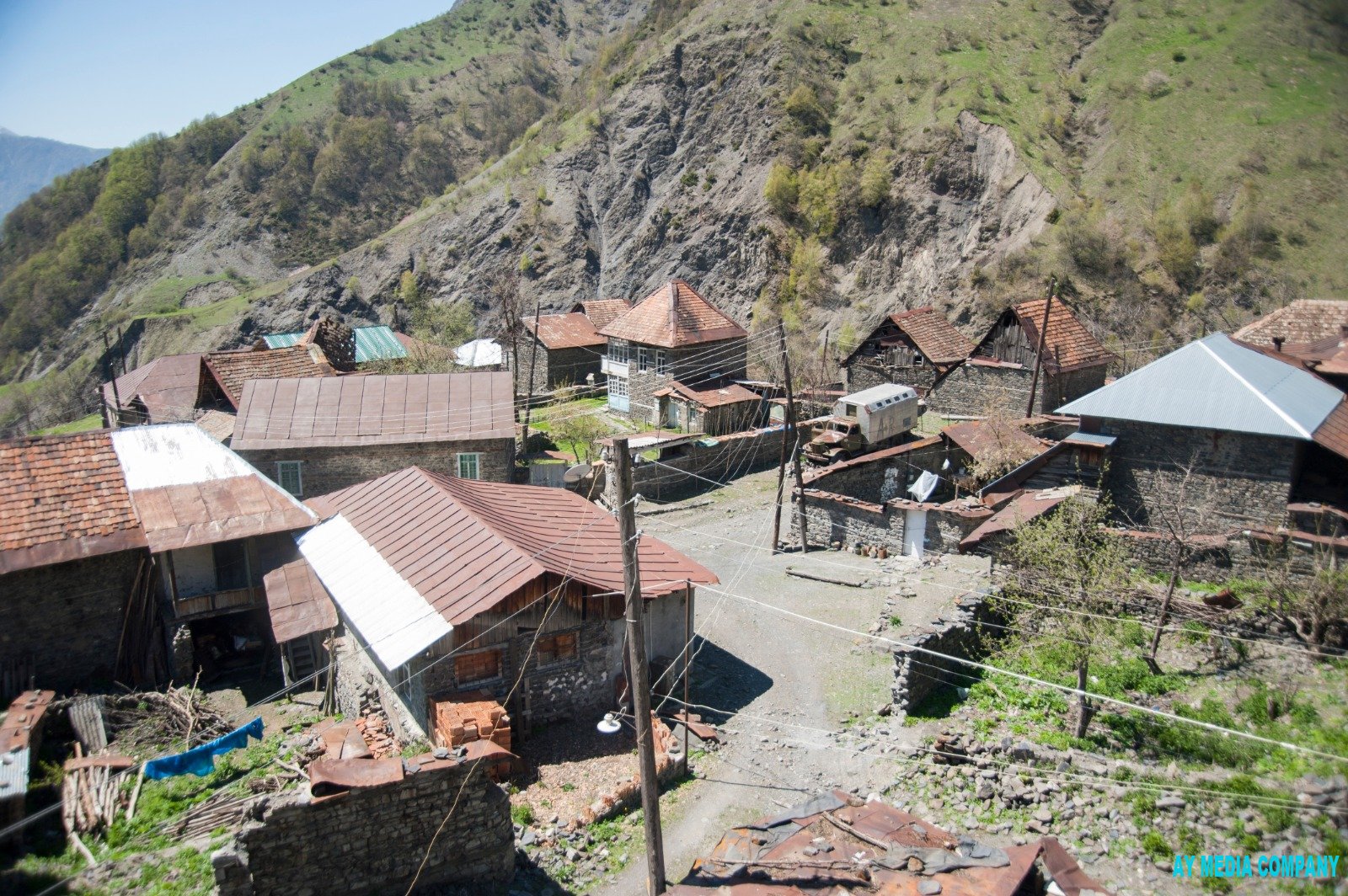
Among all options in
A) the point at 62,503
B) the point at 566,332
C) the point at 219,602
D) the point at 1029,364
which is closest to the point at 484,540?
the point at 219,602

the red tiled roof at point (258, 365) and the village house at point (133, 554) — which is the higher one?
the red tiled roof at point (258, 365)

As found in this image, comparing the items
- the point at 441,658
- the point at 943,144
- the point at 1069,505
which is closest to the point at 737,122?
the point at 943,144

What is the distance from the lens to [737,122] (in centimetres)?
6456

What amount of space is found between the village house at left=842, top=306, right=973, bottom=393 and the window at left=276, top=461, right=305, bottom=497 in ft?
75.2

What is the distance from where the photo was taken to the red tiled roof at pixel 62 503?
57.1ft

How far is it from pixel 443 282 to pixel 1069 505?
2322 inches

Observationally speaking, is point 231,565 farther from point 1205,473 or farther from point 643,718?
point 1205,473

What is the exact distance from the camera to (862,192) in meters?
53.5

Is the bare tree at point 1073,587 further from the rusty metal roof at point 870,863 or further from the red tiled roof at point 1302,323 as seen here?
the red tiled roof at point 1302,323

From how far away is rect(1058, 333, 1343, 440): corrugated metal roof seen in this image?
21.2 metres

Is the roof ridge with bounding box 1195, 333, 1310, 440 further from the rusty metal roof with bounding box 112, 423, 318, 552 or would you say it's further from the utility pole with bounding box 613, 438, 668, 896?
the rusty metal roof with bounding box 112, 423, 318, 552

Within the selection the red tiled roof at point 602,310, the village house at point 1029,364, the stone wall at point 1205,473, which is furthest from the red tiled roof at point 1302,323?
the red tiled roof at point 602,310

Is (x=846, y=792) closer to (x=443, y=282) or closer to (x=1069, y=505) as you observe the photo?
(x=1069, y=505)

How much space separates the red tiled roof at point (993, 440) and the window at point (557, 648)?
51.2 ft
